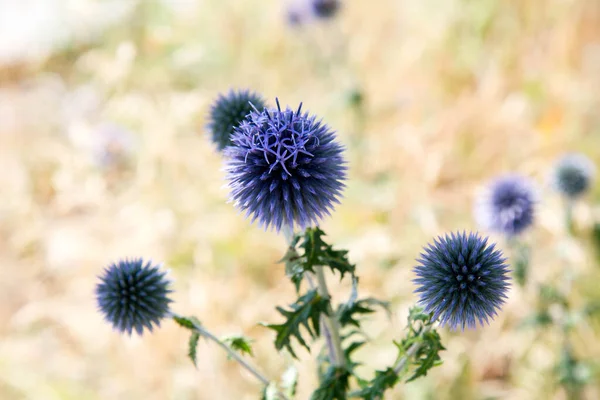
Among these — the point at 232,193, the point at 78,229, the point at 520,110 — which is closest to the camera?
the point at 232,193

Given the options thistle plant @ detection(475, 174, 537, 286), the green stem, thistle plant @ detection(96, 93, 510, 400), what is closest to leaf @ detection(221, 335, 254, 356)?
thistle plant @ detection(96, 93, 510, 400)

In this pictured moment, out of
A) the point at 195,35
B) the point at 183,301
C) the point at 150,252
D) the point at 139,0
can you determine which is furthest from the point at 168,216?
the point at 139,0

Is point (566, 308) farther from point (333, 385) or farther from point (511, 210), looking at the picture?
point (333, 385)

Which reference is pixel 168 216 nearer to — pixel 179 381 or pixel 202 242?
pixel 202 242

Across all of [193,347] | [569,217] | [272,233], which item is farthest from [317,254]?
[272,233]

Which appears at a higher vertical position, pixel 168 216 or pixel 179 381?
pixel 168 216

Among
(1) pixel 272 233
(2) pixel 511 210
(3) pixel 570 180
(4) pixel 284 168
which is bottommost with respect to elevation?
(4) pixel 284 168
